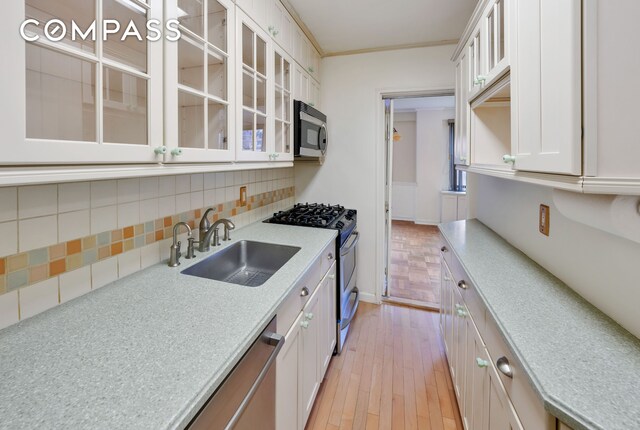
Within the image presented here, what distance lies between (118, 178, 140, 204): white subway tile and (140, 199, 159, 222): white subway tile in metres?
0.05

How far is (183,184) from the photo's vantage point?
151cm

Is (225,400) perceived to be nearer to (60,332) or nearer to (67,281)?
(60,332)

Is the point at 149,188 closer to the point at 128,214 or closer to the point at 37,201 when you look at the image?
the point at 128,214

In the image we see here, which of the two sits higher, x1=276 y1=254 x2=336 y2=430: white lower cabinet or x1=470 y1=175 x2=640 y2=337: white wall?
x1=470 y1=175 x2=640 y2=337: white wall

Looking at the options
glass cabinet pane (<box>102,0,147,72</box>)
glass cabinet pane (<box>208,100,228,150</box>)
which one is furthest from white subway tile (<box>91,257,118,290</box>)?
glass cabinet pane (<box>102,0,147,72</box>)

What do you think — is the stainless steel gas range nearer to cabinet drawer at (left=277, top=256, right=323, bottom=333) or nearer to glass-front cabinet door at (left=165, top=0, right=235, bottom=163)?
cabinet drawer at (left=277, top=256, right=323, bottom=333)

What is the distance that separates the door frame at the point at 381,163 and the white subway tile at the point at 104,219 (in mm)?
2238

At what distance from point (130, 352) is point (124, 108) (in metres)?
0.71

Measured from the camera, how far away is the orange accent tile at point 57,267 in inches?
37.0

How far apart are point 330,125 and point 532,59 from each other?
6.89 ft

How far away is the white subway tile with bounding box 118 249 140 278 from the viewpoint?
1178 mm

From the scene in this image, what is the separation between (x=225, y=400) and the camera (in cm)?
73

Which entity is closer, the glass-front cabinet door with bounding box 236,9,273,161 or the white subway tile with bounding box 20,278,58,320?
the white subway tile with bounding box 20,278,58,320

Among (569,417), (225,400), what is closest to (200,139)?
(225,400)
